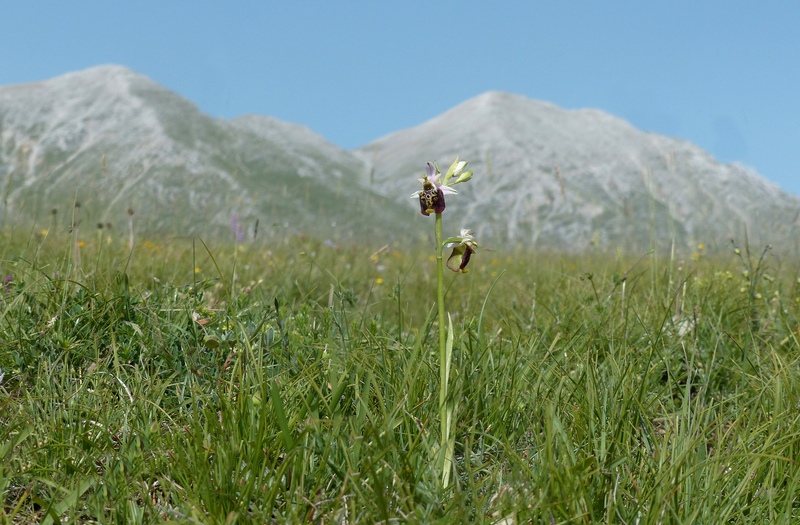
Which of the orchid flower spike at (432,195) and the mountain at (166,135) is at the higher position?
the mountain at (166,135)

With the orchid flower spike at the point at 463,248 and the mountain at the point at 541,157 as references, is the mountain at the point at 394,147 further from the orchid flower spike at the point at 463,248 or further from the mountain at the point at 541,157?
the orchid flower spike at the point at 463,248

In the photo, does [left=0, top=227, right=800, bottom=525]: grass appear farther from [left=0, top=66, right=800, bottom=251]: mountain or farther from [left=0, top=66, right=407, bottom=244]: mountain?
[left=0, top=66, right=800, bottom=251]: mountain

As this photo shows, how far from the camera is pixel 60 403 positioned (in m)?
2.25

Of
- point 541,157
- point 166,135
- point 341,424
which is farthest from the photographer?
point 541,157

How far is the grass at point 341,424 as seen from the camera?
1733 mm

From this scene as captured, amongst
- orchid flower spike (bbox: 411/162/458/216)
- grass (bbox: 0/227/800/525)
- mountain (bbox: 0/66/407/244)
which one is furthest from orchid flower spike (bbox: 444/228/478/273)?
mountain (bbox: 0/66/407/244)

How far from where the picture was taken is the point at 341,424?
2020 mm

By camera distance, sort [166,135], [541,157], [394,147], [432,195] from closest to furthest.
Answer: [432,195], [166,135], [541,157], [394,147]

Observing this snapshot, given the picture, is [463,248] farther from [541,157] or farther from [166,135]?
[541,157]

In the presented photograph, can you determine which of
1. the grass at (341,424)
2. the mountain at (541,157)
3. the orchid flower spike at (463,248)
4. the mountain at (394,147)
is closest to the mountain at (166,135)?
the mountain at (394,147)

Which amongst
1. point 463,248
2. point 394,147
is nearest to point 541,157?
point 394,147

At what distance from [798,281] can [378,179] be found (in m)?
69.0

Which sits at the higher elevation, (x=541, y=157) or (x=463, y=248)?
(x=541, y=157)

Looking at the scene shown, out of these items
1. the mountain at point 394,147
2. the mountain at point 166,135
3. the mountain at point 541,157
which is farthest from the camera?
the mountain at point 541,157
